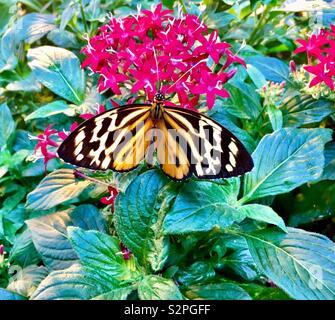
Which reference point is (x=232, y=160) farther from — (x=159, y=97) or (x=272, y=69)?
(x=272, y=69)

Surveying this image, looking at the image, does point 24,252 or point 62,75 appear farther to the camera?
point 62,75

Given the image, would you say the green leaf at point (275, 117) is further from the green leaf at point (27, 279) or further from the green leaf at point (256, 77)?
the green leaf at point (27, 279)

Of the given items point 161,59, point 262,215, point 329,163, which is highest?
point 161,59

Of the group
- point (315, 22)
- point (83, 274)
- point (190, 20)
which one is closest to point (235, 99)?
point (190, 20)

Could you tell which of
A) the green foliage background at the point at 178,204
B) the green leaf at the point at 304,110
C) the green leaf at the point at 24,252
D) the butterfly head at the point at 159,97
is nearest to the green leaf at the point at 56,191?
the green foliage background at the point at 178,204

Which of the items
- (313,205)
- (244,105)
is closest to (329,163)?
(313,205)

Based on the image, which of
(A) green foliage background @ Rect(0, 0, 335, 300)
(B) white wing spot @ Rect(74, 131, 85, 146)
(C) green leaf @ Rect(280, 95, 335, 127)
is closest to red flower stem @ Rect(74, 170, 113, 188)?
(A) green foliage background @ Rect(0, 0, 335, 300)

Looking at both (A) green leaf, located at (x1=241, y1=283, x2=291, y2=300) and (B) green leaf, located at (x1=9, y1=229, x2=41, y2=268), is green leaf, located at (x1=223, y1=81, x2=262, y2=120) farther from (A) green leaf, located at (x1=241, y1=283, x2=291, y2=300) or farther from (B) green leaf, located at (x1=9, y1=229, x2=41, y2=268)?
(B) green leaf, located at (x1=9, y1=229, x2=41, y2=268)
